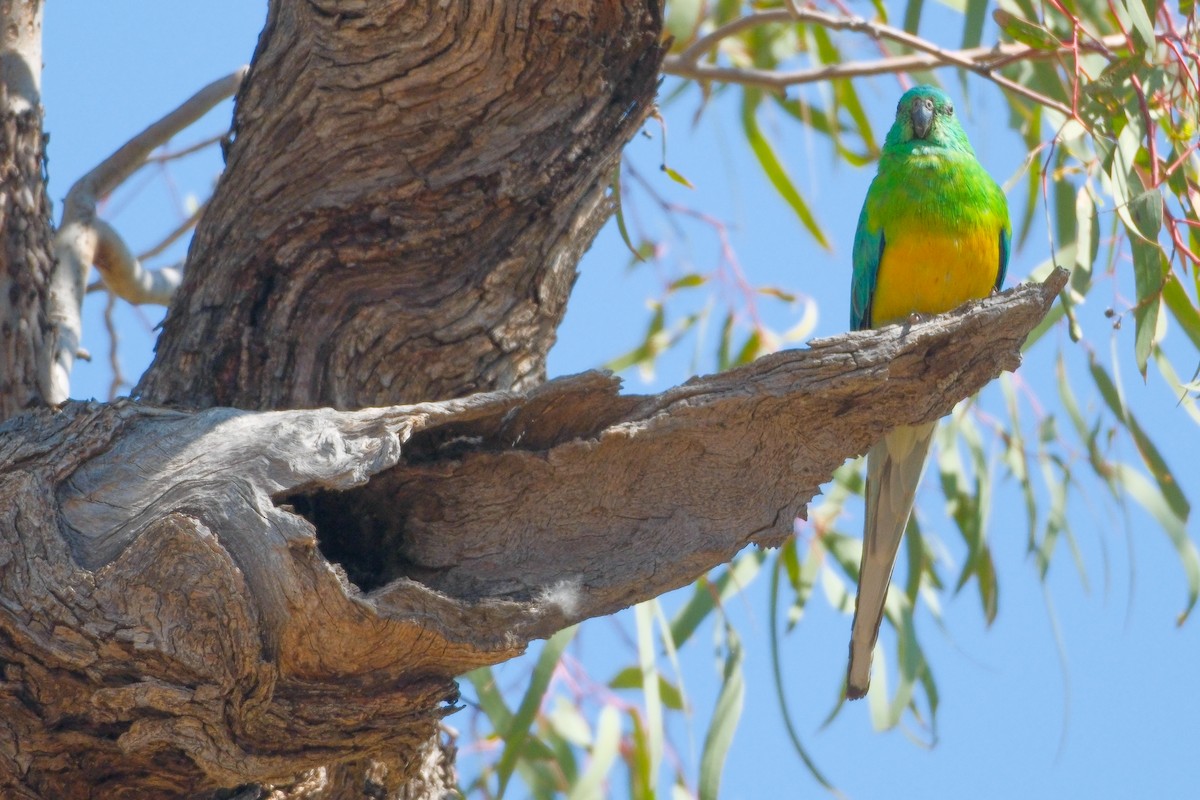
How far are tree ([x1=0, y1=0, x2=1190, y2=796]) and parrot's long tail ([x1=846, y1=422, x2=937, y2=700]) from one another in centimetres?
73

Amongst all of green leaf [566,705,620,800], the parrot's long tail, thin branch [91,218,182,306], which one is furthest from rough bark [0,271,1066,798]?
green leaf [566,705,620,800]

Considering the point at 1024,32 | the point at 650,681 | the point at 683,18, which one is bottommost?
the point at 650,681

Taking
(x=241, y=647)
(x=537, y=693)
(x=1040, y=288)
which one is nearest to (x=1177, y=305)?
(x=1040, y=288)

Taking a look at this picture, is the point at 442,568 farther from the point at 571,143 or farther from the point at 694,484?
the point at 571,143

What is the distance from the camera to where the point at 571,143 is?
111 inches

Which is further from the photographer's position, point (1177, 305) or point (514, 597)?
point (1177, 305)

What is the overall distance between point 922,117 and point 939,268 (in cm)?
67

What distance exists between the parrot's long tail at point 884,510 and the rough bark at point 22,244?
1927mm

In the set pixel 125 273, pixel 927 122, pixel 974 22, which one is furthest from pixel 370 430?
pixel 974 22

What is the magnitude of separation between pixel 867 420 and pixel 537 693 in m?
1.51

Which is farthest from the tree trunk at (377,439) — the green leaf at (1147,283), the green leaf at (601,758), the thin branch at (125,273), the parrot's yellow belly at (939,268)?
the green leaf at (601,758)

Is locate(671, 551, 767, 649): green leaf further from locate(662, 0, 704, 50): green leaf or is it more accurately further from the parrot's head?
locate(662, 0, 704, 50): green leaf

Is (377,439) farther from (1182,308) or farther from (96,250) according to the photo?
(1182,308)

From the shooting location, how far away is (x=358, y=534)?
2.36 m
